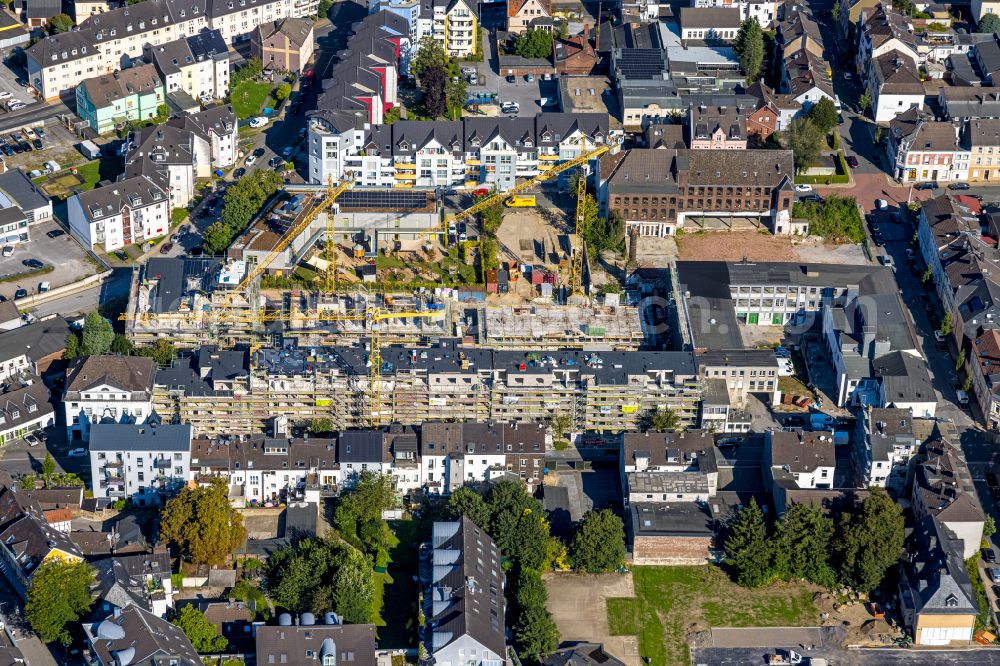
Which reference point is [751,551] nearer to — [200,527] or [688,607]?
[688,607]

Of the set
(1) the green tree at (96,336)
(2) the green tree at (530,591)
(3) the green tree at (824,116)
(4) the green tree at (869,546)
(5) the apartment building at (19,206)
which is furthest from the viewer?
(3) the green tree at (824,116)

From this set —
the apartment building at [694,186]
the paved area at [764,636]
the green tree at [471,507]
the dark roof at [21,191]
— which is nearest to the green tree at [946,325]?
the apartment building at [694,186]

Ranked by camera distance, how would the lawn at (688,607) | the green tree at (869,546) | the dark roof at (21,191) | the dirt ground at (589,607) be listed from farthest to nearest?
the dark roof at (21,191) < the green tree at (869,546) < the lawn at (688,607) < the dirt ground at (589,607)

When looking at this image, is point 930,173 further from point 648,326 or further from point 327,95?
point 327,95

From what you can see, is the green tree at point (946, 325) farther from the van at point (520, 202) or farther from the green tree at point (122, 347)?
the green tree at point (122, 347)

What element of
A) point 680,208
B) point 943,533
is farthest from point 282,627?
point 680,208

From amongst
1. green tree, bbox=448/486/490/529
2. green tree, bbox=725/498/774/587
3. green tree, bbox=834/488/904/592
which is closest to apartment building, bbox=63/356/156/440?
green tree, bbox=448/486/490/529
